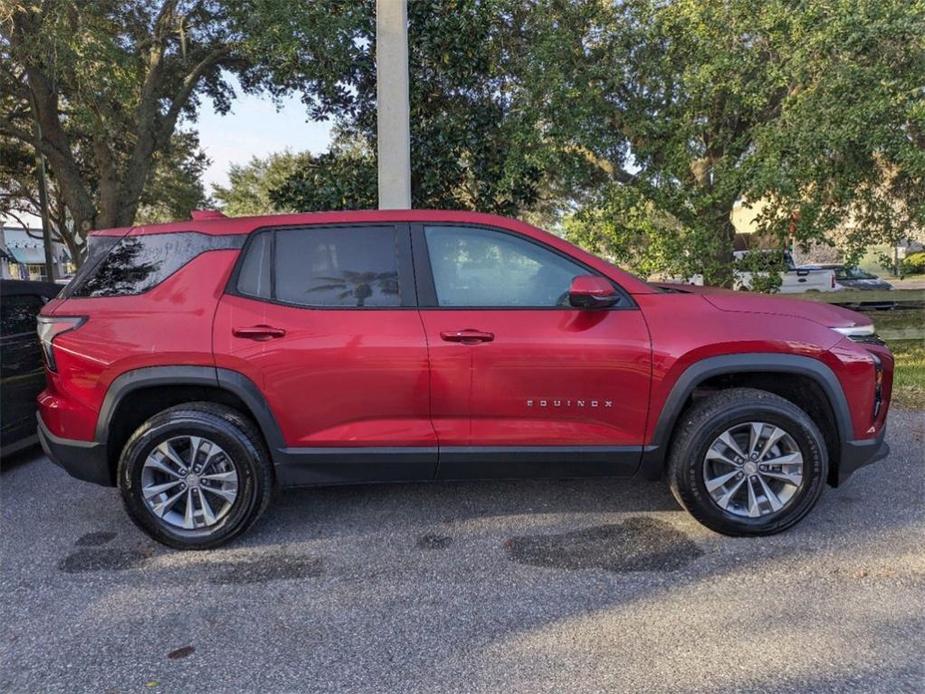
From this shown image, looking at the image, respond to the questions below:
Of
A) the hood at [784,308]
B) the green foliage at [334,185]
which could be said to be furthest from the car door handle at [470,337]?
the green foliage at [334,185]

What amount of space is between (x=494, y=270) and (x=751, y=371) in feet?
4.97

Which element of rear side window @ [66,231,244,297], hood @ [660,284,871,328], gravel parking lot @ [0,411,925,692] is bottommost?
gravel parking lot @ [0,411,925,692]

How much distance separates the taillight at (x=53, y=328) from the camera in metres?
3.44

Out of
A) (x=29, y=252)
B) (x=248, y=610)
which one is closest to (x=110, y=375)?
(x=248, y=610)

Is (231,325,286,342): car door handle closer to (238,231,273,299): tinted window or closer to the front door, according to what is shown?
(238,231,273,299): tinted window

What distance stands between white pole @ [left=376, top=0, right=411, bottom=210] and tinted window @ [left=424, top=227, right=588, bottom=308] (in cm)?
374

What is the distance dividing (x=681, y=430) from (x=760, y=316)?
2.48 feet

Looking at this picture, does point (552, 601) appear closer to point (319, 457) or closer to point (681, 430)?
point (681, 430)

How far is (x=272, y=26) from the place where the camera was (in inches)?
294

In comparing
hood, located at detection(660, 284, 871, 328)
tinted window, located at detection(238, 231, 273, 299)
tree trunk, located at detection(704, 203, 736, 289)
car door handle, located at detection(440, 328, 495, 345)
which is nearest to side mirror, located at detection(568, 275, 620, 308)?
car door handle, located at detection(440, 328, 495, 345)

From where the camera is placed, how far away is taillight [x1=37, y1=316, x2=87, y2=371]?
11.3 ft

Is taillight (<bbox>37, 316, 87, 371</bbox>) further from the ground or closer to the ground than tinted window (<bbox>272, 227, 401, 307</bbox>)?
closer to the ground

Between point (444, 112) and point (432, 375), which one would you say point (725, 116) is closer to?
point (444, 112)

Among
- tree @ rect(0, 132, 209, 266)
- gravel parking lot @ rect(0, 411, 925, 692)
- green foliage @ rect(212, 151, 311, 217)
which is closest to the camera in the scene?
gravel parking lot @ rect(0, 411, 925, 692)
